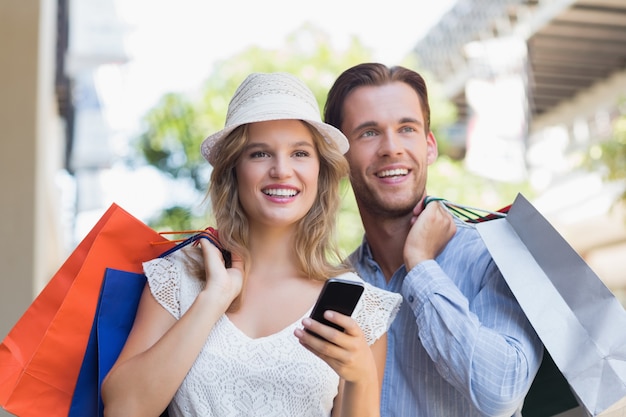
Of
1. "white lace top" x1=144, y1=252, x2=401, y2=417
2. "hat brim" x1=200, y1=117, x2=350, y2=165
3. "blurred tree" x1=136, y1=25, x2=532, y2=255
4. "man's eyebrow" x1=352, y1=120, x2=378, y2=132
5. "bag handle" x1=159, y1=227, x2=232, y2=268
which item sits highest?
"blurred tree" x1=136, y1=25, x2=532, y2=255

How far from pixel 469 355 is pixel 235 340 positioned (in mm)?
663

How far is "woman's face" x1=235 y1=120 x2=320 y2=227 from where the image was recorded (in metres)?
2.67

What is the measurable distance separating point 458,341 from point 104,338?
1007 millimetres

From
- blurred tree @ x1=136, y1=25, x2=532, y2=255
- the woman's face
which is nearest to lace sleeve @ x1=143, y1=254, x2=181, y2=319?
the woman's face

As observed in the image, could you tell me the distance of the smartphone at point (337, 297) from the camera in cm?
216

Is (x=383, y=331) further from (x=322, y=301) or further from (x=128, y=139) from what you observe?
(x=128, y=139)

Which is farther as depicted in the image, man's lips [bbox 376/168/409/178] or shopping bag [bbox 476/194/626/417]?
man's lips [bbox 376/168/409/178]

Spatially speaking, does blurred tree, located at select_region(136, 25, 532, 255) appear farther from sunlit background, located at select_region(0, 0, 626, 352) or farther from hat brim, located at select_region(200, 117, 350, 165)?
hat brim, located at select_region(200, 117, 350, 165)

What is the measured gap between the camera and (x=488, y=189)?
2452 cm

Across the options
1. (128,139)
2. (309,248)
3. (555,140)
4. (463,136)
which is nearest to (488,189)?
(555,140)

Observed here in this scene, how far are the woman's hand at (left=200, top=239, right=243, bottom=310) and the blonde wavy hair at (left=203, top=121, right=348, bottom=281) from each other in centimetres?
8

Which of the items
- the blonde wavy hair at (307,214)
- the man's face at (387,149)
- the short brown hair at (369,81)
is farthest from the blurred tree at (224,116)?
the blonde wavy hair at (307,214)

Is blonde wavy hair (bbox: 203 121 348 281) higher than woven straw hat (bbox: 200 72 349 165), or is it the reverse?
woven straw hat (bbox: 200 72 349 165)

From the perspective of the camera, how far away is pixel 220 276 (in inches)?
100
